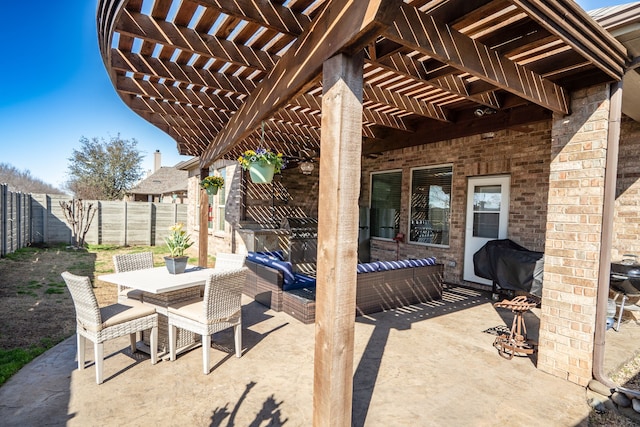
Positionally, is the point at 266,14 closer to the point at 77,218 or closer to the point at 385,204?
the point at 385,204

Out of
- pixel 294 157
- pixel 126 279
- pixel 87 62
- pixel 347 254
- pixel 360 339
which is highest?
pixel 87 62

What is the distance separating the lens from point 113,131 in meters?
19.5

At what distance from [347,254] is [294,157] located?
620 centimetres

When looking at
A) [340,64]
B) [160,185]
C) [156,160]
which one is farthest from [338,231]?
[156,160]

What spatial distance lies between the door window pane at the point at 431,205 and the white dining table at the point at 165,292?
4.84 meters

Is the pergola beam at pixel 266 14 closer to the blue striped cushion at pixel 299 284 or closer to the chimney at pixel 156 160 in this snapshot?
the blue striped cushion at pixel 299 284

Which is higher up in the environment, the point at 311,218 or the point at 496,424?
the point at 311,218

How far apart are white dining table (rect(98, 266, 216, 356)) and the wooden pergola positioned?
1796 mm

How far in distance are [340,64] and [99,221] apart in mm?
12311

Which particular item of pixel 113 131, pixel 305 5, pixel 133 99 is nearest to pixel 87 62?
pixel 133 99

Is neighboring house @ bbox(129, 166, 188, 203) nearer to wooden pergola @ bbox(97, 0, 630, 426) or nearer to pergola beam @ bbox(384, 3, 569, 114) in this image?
wooden pergola @ bbox(97, 0, 630, 426)

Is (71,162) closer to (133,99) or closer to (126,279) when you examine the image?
(133,99)

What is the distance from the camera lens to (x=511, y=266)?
15.4 feet

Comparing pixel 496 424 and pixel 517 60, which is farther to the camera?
pixel 517 60
